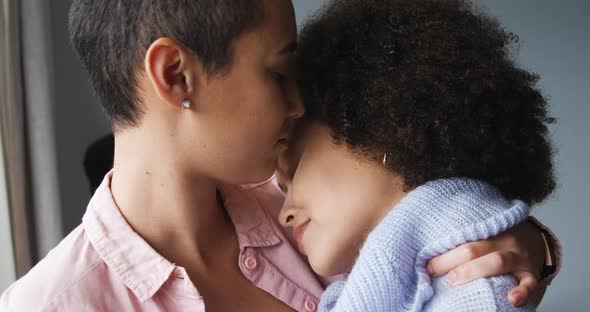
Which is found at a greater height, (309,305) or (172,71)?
(172,71)

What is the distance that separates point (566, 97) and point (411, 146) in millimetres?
1762

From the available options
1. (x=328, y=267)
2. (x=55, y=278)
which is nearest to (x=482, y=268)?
(x=328, y=267)

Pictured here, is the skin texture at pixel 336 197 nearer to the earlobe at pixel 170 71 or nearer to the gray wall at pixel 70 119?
the earlobe at pixel 170 71

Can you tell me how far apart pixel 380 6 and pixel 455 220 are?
0.33 meters

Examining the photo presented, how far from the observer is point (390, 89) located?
2.78 ft

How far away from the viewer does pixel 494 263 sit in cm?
80

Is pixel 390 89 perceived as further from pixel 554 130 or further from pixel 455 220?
pixel 554 130

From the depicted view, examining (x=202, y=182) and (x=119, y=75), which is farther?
(x=202, y=182)

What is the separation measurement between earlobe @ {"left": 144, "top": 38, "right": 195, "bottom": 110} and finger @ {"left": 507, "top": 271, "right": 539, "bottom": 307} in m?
0.52

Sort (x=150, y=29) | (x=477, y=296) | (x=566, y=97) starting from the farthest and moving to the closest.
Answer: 1. (x=566, y=97)
2. (x=150, y=29)
3. (x=477, y=296)

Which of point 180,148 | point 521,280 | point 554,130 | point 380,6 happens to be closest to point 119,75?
point 180,148

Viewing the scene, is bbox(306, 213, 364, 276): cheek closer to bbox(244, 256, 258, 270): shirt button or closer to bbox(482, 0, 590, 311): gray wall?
bbox(244, 256, 258, 270): shirt button

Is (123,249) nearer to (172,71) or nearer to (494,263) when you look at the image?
(172,71)

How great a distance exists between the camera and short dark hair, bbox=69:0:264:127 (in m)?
0.88
